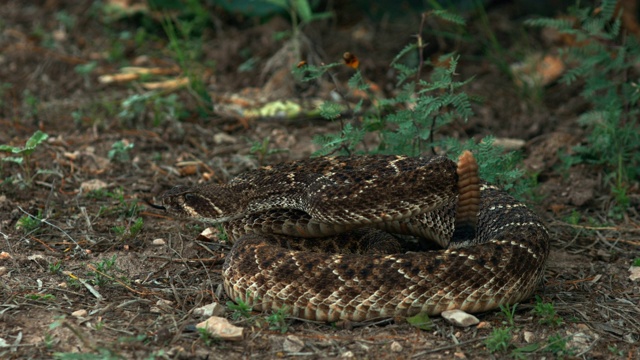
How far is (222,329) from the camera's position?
15.8ft

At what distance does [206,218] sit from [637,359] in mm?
3237

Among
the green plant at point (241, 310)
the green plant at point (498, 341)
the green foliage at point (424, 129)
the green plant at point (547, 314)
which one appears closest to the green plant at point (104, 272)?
the green plant at point (241, 310)

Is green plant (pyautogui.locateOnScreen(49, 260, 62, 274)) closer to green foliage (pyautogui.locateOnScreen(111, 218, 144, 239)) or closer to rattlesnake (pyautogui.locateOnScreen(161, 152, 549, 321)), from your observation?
green foliage (pyautogui.locateOnScreen(111, 218, 144, 239))

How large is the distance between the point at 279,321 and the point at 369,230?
1458 millimetres

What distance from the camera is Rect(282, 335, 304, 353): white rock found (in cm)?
480

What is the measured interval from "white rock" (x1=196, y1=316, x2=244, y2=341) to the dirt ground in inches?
2.3

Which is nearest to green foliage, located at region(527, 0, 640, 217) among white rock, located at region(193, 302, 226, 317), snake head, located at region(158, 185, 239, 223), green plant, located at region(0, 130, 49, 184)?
snake head, located at region(158, 185, 239, 223)

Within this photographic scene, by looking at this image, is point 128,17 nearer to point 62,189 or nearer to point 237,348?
point 62,189

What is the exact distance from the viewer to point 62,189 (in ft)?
24.4

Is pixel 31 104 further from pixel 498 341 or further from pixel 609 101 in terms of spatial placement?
pixel 498 341

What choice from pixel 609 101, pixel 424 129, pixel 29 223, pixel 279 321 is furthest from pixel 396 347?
pixel 609 101

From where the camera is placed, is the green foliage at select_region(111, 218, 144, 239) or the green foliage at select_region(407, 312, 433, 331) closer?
the green foliage at select_region(407, 312, 433, 331)

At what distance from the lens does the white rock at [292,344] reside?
189 inches

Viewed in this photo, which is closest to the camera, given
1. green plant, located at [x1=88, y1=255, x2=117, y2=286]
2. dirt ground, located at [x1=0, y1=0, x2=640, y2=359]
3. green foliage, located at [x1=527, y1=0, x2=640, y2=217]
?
dirt ground, located at [x1=0, y1=0, x2=640, y2=359]
